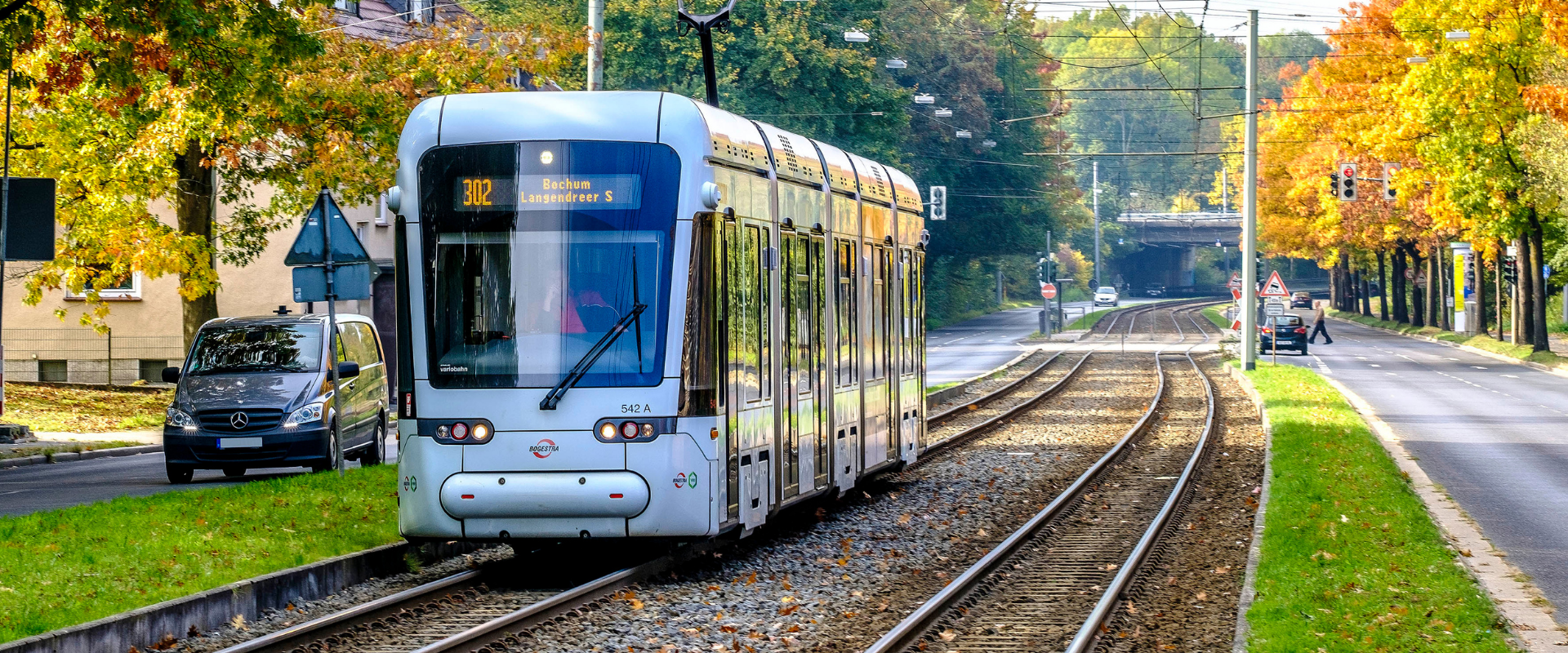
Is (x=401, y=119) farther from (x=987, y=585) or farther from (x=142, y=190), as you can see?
(x=987, y=585)

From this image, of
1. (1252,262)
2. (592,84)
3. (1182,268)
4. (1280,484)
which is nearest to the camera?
(1280,484)

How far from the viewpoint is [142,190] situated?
26.9 meters

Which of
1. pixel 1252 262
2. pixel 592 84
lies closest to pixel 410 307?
pixel 592 84

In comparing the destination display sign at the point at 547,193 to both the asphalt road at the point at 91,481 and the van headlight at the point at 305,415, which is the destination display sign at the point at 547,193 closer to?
the asphalt road at the point at 91,481

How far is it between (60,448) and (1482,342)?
164 ft

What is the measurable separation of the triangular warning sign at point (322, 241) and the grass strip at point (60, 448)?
835 cm

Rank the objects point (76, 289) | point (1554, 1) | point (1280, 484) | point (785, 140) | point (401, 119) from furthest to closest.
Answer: point (1554, 1) < point (76, 289) < point (401, 119) < point (1280, 484) < point (785, 140)

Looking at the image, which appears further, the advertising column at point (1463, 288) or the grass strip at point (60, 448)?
the advertising column at point (1463, 288)

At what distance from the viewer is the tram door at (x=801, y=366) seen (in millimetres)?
13695

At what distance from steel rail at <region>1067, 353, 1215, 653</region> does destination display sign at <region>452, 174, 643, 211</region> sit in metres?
3.85

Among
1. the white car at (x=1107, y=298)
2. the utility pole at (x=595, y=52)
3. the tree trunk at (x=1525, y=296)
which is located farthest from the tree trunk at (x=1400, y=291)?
the utility pole at (x=595, y=52)

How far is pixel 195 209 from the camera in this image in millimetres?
28891

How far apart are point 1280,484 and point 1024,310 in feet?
323

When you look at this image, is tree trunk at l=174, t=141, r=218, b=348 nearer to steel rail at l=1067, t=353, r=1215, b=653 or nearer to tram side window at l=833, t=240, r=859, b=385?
steel rail at l=1067, t=353, r=1215, b=653
